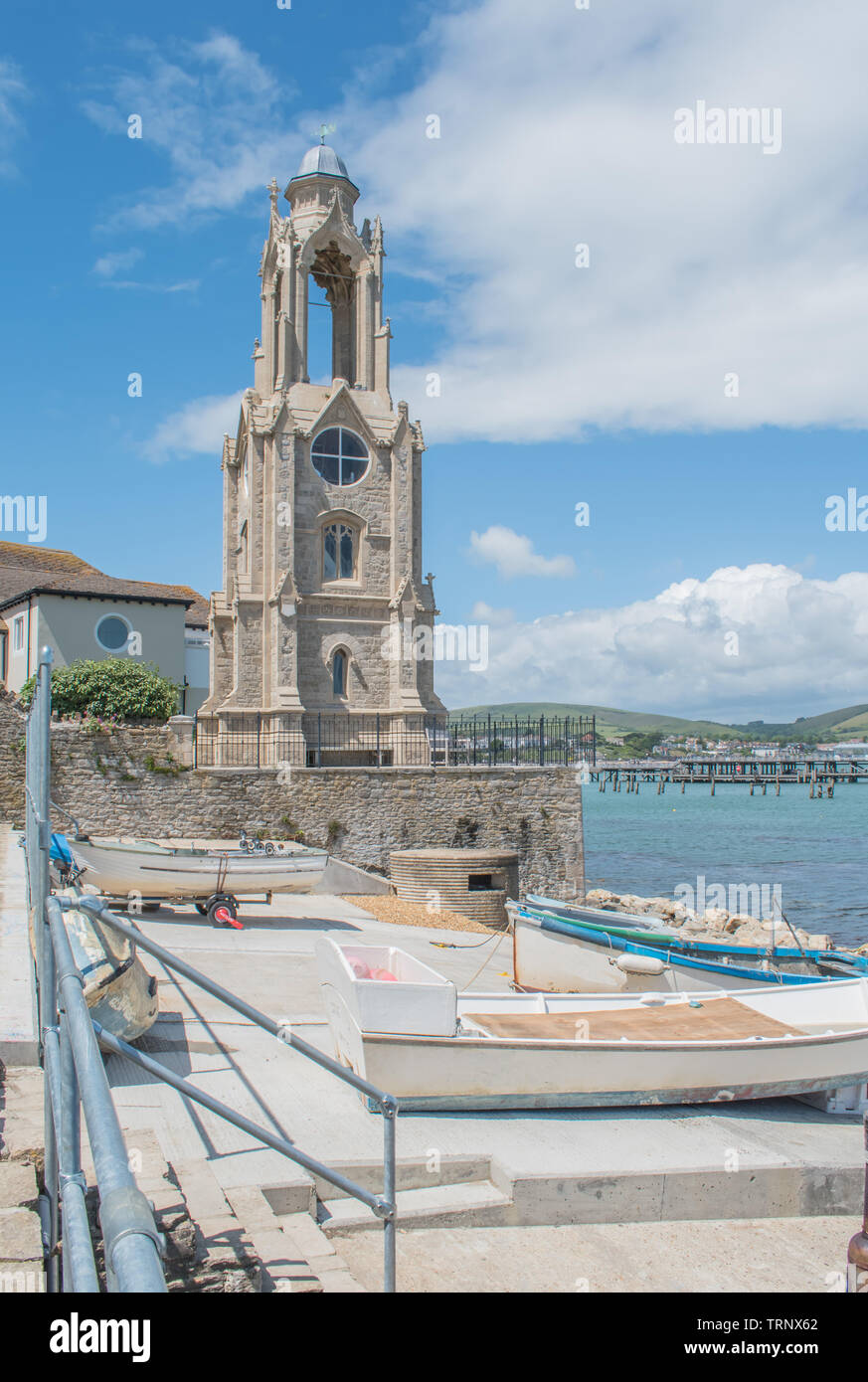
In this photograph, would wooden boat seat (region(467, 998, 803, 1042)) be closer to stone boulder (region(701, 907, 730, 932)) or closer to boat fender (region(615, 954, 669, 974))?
boat fender (region(615, 954, 669, 974))

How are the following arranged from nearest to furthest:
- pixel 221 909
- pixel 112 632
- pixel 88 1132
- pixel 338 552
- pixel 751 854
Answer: pixel 88 1132, pixel 221 909, pixel 338 552, pixel 112 632, pixel 751 854

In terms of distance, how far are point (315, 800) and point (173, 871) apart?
973 cm

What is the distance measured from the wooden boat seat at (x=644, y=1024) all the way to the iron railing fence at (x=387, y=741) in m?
17.8

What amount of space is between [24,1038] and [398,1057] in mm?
3150

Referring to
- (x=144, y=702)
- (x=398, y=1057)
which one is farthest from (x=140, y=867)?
(x=144, y=702)

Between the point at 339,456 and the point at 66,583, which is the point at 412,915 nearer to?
the point at 339,456

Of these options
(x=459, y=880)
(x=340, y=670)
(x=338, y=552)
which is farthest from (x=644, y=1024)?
(x=338, y=552)

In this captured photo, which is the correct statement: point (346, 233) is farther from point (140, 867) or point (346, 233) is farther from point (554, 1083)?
point (554, 1083)

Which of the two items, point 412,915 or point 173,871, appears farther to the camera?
point 412,915

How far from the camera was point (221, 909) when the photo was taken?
1636 cm

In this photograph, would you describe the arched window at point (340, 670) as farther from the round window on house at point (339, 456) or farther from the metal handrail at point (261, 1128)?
the metal handrail at point (261, 1128)

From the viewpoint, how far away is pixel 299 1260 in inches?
219

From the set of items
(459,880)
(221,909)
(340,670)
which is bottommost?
(459,880)

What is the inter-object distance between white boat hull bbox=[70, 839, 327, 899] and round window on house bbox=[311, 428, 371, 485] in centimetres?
1722
